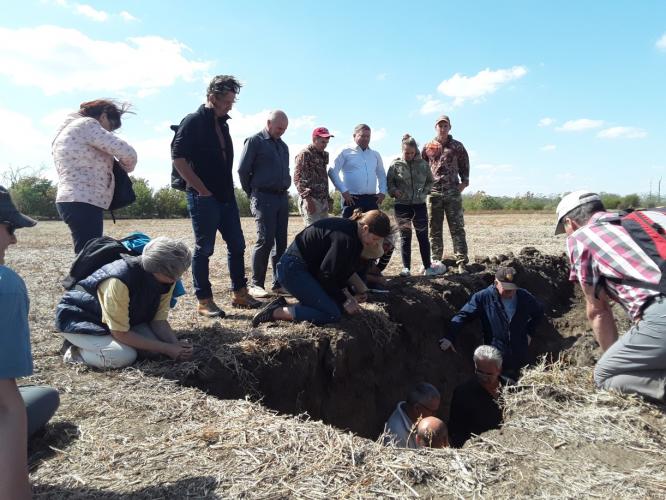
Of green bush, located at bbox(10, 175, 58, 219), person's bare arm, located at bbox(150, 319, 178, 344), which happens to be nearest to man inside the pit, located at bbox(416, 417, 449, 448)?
person's bare arm, located at bbox(150, 319, 178, 344)

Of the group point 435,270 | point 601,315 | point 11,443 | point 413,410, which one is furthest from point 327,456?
point 435,270

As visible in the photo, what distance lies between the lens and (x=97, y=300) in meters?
3.94

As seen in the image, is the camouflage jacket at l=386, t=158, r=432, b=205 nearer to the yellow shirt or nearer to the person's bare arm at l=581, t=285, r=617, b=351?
the person's bare arm at l=581, t=285, r=617, b=351

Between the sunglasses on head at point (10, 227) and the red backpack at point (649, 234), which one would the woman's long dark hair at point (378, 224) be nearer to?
the red backpack at point (649, 234)

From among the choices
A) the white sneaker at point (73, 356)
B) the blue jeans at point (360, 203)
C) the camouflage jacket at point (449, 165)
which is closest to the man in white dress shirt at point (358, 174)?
the blue jeans at point (360, 203)

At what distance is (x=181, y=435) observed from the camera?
2.95 m

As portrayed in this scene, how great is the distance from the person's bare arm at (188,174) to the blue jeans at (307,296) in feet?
3.92

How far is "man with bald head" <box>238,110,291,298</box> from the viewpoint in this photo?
5.90 meters

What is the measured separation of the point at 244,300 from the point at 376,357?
1.67 m

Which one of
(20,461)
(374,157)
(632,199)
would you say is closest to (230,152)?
(374,157)

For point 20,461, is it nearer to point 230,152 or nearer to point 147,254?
point 147,254

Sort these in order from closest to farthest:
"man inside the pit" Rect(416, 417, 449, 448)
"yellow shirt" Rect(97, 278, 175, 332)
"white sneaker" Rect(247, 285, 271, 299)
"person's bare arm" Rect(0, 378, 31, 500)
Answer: "person's bare arm" Rect(0, 378, 31, 500)
"man inside the pit" Rect(416, 417, 449, 448)
"yellow shirt" Rect(97, 278, 175, 332)
"white sneaker" Rect(247, 285, 271, 299)

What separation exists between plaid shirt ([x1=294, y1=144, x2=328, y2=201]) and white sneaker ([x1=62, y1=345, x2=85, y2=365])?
3387 mm

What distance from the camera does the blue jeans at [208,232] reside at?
5.13 meters
